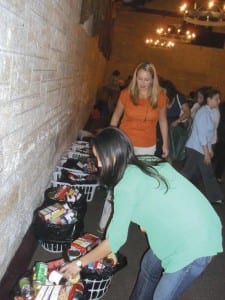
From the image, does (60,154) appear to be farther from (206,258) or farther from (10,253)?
(206,258)

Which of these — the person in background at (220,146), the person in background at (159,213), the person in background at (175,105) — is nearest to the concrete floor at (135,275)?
the person in background at (159,213)

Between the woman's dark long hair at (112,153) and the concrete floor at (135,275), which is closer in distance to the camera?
the woman's dark long hair at (112,153)

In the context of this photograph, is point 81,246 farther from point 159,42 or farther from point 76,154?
point 159,42

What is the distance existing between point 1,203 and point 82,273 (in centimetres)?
68

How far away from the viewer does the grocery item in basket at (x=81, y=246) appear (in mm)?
2312

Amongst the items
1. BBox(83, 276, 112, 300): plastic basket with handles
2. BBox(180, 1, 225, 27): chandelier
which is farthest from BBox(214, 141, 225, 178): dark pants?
BBox(83, 276, 112, 300): plastic basket with handles

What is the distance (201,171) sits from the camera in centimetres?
447

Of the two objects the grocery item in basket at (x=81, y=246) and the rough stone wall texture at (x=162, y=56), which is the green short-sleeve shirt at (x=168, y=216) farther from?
the rough stone wall texture at (x=162, y=56)

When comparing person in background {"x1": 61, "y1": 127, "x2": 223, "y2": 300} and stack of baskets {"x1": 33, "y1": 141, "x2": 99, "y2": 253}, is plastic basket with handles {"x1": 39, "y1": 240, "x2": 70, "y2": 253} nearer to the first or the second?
stack of baskets {"x1": 33, "y1": 141, "x2": 99, "y2": 253}

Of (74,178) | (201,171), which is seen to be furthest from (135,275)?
(201,171)

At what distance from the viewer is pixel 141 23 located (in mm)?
12742

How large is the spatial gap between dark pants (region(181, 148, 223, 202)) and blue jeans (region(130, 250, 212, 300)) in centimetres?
262

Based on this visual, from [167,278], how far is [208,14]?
13.7ft

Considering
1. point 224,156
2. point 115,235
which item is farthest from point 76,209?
point 224,156
